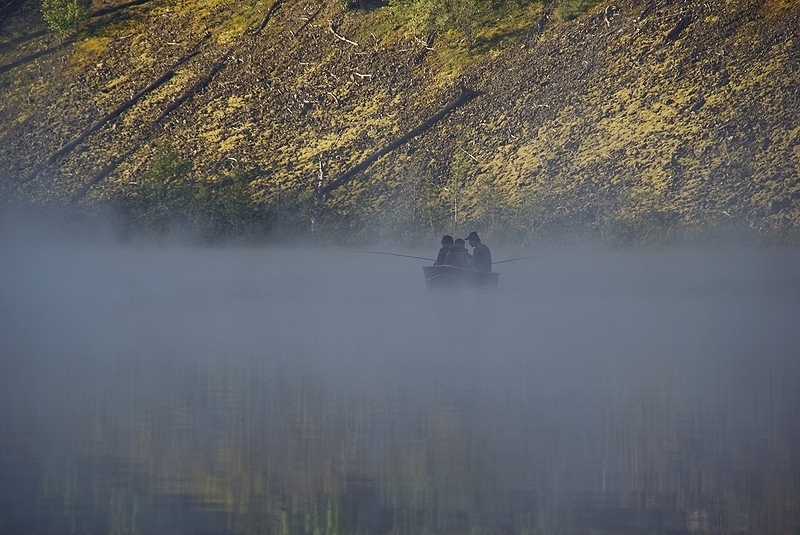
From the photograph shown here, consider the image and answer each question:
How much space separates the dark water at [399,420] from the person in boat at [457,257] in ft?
17.7

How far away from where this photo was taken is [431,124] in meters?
57.8

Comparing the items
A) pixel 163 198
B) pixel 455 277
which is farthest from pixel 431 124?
pixel 455 277

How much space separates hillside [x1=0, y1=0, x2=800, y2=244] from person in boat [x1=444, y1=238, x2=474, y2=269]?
75.0 ft

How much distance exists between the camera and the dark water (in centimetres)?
771

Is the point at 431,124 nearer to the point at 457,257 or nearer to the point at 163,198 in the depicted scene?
the point at 163,198

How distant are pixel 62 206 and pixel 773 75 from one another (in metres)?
→ 34.4

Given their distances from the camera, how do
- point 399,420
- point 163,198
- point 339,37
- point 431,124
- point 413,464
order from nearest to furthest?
1. point 413,464
2. point 399,420
3. point 163,198
4. point 431,124
5. point 339,37

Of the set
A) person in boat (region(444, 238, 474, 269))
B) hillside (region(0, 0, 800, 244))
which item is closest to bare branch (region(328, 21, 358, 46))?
hillside (region(0, 0, 800, 244))

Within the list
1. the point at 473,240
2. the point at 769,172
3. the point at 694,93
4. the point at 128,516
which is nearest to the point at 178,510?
the point at 128,516

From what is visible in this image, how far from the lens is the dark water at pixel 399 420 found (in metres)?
7.71

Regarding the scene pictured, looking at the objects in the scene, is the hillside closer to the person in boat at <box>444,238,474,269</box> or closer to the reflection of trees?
the person in boat at <box>444,238,474,269</box>

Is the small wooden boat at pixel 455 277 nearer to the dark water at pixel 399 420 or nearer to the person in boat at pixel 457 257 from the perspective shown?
the person in boat at pixel 457 257

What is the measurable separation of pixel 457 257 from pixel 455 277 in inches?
26.5

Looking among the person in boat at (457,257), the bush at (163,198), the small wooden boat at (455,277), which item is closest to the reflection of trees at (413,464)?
the small wooden boat at (455,277)
